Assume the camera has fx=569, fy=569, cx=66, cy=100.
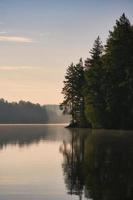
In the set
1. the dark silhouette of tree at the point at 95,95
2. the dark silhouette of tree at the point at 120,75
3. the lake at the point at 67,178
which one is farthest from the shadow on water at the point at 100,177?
the dark silhouette of tree at the point at 95,95

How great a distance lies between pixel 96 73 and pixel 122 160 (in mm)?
72141

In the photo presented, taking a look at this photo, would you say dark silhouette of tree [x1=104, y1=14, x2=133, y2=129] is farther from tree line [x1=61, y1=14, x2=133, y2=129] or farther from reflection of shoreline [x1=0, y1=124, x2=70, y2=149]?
reflection of shoreline [x1=0, y1=124, x2=70, y2=149]

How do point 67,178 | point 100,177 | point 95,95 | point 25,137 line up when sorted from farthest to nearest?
1. point 95,95
2. point 25,137
3. point 67,178
4. point 100,177

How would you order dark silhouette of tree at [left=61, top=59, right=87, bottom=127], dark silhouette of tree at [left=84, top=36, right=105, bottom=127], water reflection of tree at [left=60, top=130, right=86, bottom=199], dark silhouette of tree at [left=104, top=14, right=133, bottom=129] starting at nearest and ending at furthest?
water reflection of tree at [left=60, top=130, right=86, bottom=199], dark silhouette of tree at [left=104, top=14, right=133, bottom=129], dark silhouette of tree at [left=84, top=36, right=105, bottom=127], dark silhouette of tree at [left=61, top=59, right=87, bottom=127]

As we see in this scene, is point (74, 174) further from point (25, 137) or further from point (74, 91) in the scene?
point (74, 91)

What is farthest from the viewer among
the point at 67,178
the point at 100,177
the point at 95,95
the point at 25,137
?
the point at 95,95

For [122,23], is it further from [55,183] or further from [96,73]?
[55,183]

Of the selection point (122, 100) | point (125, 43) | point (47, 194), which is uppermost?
point (125, 43)

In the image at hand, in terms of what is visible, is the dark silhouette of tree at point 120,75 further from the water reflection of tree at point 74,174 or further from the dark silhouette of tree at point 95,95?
the water reflection of tree at point 74,174

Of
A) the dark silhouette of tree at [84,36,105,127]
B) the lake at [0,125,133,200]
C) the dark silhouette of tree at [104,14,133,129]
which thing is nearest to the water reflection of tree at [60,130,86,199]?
the lake at [0,125,133,200]

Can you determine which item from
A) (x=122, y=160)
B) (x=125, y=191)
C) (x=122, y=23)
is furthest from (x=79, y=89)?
(x=125, y=191)

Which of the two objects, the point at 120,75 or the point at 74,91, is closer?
the point at 120,75

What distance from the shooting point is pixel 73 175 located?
20.8 m

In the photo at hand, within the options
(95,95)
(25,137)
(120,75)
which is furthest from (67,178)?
(95,95)
